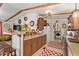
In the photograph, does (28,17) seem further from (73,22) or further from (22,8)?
(73,22)

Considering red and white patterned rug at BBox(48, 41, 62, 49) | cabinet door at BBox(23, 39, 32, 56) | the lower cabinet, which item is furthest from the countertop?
cabinet door at BBox(23, 39, 32, 56)

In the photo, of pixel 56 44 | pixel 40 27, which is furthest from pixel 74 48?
pixel 40 27

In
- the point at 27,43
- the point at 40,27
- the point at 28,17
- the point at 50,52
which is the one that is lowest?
the point at 50,52

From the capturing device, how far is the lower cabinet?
6.03 ft

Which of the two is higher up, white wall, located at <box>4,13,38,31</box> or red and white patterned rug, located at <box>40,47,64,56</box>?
white wall, located at <box>4,13,38,31</box>

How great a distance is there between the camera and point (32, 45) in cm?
185

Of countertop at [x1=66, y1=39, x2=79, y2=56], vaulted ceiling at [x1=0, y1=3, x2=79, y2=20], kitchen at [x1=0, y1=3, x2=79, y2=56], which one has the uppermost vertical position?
vaulted ceiling at [x1=0, y1=3, x2=79, y2=20]

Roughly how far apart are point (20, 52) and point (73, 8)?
0.81 meters

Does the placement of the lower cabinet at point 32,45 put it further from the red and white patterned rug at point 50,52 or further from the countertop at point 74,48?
the countertop at point 74,48

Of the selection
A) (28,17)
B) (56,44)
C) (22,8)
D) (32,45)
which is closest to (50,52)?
(56,44)

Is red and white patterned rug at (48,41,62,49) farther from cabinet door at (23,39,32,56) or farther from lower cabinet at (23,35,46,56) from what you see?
cabinet door at (23,39,32,56)

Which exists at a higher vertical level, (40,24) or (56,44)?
(40,24)

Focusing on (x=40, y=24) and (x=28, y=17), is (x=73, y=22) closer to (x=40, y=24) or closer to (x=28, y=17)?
(x=40, y=24)

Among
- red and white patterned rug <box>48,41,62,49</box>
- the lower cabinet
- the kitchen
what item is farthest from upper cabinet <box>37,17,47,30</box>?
red and white patterned rug <box>48,41,62,49</box>
